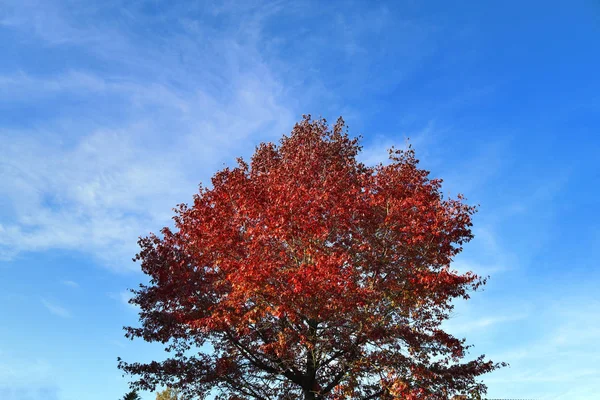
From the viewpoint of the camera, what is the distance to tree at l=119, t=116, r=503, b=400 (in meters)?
17.2

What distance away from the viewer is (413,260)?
18.5m

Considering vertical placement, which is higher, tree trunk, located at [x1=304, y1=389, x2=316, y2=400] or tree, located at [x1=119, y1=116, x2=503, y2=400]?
tree, located at [x1=119, y1=116, x2=503, y2=400]

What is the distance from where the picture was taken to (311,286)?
15.9 meters

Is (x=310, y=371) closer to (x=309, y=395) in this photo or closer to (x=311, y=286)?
(x=309, y=395)

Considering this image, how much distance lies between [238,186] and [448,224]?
29.6 ft

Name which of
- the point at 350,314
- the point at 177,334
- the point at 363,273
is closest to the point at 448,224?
the point at 363,273

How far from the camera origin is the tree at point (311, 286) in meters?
17.2

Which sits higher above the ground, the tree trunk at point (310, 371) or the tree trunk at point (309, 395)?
the tree trunk at point (310, 371)

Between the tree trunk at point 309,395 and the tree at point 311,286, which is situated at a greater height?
the tree at point 311,286

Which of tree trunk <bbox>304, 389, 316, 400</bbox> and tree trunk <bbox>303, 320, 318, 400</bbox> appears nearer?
tree trunk <bbox>303, 320, 318, 400</bbox>

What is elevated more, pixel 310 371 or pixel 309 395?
pixel 310 371

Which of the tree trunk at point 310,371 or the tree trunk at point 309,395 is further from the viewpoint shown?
the tree trunk at point 309,395

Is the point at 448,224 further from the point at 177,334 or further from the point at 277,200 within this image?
the point at 177,334

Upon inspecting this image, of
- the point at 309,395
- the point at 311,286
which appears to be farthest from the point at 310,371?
the point at 311,286
